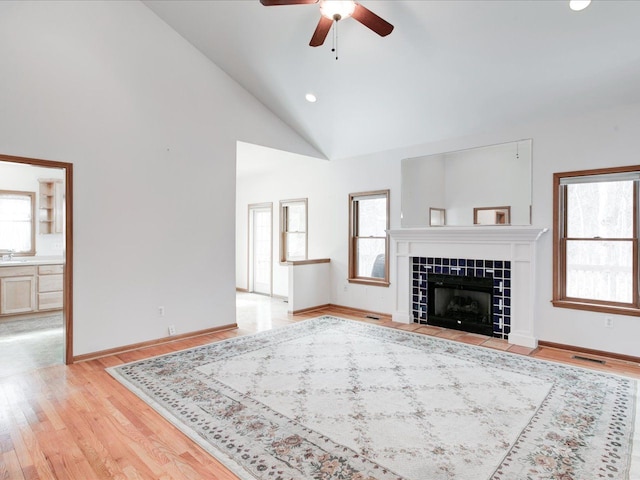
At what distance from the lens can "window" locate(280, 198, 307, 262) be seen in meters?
7.42

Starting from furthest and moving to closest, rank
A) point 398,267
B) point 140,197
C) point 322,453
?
point 398,267 < point 140,197 < point 322,453

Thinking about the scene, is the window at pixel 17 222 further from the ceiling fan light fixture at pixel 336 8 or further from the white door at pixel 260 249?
the ceiling fan light fixture at pixel 336 8

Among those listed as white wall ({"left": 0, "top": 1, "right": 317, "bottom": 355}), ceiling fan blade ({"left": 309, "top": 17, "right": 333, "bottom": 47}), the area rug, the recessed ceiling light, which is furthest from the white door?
the recessed ceiling light

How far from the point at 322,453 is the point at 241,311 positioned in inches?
171

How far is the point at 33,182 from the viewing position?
6.27 m

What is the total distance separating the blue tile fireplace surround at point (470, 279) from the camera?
4.68 meters

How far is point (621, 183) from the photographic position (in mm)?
3984

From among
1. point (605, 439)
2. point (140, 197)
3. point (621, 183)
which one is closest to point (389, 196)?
point (621, 183)

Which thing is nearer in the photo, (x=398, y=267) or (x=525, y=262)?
(x=525, y=262)

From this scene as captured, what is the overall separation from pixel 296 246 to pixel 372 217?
2.02 meters

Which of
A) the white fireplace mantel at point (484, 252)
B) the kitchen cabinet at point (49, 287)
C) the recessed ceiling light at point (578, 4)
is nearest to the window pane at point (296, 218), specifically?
the white fireplace mantel at point (484, 252)

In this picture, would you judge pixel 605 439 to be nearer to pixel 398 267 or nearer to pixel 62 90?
pixel 398 267

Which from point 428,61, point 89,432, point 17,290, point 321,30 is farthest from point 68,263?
point 428,61

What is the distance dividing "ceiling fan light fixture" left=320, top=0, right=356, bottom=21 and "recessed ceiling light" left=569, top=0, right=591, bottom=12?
1.77 m
